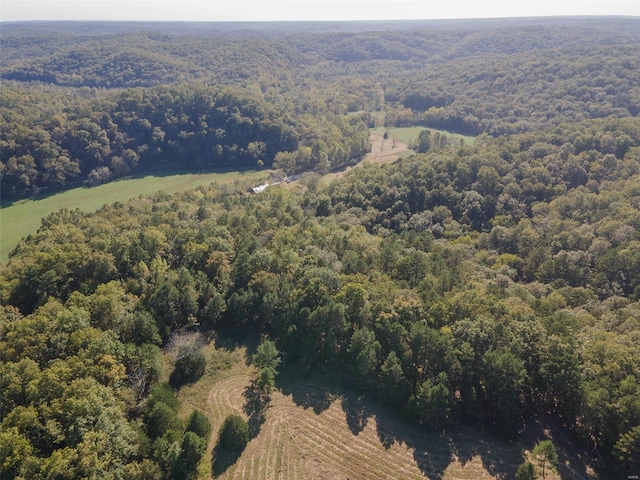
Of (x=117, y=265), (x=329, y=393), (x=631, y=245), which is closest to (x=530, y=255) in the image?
(x=631, y=245)

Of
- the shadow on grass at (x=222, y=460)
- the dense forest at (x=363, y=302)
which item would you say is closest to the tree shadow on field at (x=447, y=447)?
the dense forest at (x=363, y=302)

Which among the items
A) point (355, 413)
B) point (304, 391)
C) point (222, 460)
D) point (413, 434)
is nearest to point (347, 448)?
point (355, 413)

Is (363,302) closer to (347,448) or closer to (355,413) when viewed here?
(355,413)

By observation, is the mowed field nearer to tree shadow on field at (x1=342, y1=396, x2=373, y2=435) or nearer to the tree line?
tree shadow on field at (x1=342, y1=396, x2=373, y2=435)

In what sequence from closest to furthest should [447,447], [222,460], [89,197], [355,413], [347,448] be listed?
[222,460] < [347,448] < [447,447] < [355,413] < [89,197]

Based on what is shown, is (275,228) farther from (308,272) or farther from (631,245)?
(631,245)

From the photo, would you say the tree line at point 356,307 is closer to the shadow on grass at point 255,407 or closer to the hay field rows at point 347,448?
the hay field rows at point 347,448
